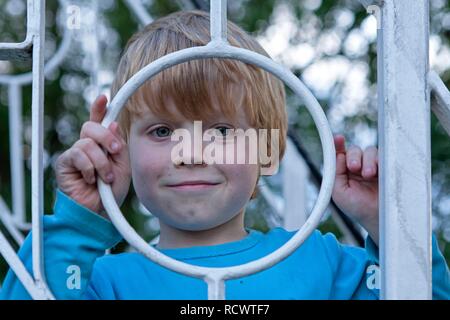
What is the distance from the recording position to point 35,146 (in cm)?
101

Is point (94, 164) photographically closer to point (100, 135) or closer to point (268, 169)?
point (100, 135)

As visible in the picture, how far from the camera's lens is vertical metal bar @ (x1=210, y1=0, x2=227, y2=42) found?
3.33ft

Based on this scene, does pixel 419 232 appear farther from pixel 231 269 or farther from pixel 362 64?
pixel 362 64

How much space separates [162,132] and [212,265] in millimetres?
227

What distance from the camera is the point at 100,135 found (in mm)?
1104

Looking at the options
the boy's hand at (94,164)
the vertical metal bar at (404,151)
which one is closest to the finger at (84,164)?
the boy's hand at (94,164)

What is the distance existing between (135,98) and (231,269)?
1.50 ft

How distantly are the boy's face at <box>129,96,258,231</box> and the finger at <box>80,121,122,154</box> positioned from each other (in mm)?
173

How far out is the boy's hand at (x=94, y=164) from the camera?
1.10 metres

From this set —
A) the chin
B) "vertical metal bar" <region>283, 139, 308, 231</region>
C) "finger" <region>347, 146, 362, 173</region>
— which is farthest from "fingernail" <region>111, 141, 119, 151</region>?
"vertical metal bar" <region>283, 139, 308, 231</region>

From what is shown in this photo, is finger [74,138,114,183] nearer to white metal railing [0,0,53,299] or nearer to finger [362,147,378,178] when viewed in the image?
white metal railing [0,0,53,299]

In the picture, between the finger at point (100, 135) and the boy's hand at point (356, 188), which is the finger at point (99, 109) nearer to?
the finger at point (100, 135)

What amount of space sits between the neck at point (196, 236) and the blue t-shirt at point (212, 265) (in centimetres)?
2
